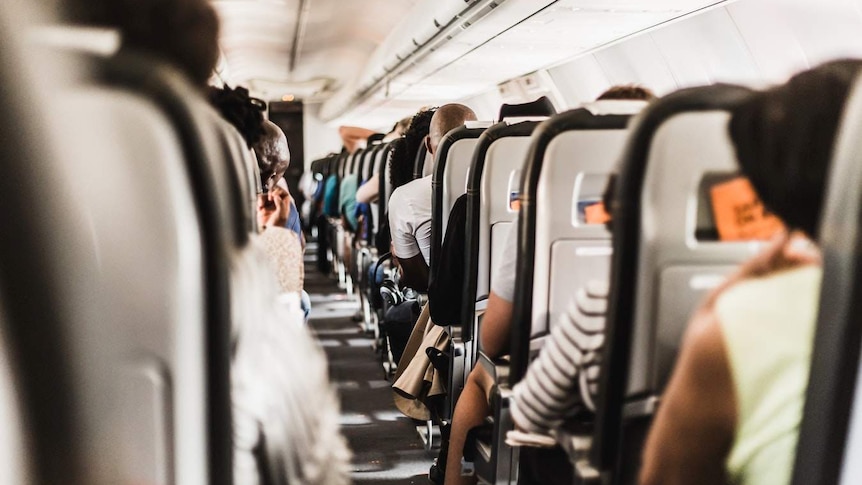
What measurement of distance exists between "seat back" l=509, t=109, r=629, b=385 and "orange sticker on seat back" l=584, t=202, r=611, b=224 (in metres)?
0.02

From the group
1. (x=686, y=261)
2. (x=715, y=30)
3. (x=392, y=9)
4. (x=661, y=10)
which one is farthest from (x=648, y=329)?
(x=392, y=9)

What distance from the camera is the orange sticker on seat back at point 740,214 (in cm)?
126

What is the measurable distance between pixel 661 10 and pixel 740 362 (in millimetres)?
3541

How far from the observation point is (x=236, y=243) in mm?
1079

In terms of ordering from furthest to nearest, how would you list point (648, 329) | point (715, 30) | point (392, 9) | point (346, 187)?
point (392, 9) < point (346, 187) < point (715, 30) < point (648, 329)

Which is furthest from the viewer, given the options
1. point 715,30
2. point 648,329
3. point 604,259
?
point 715,30

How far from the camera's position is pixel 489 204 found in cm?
271

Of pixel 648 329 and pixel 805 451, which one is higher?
pixel 648 329

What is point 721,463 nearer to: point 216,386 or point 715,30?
point 216,386

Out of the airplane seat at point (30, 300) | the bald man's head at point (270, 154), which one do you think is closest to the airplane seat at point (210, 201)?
the airplane seat at point (30, 300)

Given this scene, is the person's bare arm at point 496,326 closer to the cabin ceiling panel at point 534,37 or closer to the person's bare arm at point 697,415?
→ the person's bare arm at point 697,415

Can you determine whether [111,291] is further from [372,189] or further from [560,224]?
[372,189]

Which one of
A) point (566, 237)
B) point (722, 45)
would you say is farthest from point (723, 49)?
point (566, 237)

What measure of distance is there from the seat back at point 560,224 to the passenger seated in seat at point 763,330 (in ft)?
1.23
